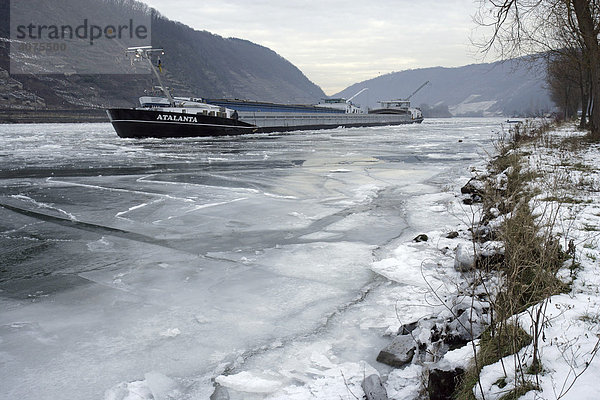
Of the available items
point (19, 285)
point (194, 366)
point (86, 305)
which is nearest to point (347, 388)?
point (194, 366)

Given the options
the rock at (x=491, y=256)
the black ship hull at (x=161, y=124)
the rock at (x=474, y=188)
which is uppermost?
the black ship hull at (x=161, y=124)

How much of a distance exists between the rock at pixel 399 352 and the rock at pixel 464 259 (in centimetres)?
192

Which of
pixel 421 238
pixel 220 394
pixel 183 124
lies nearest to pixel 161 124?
pixel 183 124

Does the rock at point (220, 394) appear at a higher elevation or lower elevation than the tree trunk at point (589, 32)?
lower

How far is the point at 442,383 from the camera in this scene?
2.83 metres

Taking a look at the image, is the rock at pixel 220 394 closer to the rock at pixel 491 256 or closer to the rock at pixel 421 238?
the rock at pixel 491 256

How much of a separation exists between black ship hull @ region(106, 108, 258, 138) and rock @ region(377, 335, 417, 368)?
34.4m

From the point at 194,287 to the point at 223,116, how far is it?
3922 centimetres

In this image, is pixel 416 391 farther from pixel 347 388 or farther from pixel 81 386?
pixel 81 386

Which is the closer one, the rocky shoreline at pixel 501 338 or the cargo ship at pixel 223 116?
the rocky shoreline at pixel 501 338

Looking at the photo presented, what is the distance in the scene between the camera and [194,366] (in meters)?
3.46

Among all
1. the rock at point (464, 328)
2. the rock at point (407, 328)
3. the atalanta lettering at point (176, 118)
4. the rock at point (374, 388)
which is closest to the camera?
the rock at point (374, 388)

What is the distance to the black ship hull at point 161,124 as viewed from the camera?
3456 cm

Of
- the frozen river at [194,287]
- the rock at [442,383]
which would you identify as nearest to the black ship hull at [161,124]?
the frozen river at [194,287]
